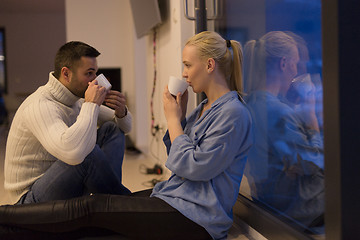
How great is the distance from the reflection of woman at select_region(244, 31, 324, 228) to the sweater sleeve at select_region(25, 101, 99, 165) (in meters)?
0.74

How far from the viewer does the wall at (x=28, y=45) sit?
9289 millimetres

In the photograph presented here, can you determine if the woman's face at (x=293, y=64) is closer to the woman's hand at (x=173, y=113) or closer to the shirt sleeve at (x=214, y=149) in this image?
the shirt sleeve at (x=214, y=149)

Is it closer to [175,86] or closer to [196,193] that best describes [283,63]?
[175,86]

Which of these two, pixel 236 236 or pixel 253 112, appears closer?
pixel 236 236

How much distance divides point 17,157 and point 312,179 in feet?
3.91

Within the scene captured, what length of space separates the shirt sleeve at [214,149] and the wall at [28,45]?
8430 mm

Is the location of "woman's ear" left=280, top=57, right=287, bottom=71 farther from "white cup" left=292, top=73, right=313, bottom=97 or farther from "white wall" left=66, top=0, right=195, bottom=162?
"white wall" left=66, top=0, right=195, bottom=162

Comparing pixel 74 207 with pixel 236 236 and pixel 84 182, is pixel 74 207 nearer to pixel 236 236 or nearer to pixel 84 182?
pixel 84 182

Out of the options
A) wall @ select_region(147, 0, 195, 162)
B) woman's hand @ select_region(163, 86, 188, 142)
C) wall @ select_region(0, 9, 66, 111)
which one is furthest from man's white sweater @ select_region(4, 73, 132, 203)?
wall @ select_region(0, 9, 66, 111)

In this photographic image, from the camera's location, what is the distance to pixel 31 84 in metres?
9.47

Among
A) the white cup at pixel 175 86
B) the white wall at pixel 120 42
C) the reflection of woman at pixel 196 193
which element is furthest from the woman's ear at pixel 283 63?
the white wall at pixel 120 42

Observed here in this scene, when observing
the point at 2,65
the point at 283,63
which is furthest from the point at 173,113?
the point at 2,65

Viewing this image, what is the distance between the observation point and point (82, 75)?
1.82 metres

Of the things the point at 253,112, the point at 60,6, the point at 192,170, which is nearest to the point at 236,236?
the point at 192,170
